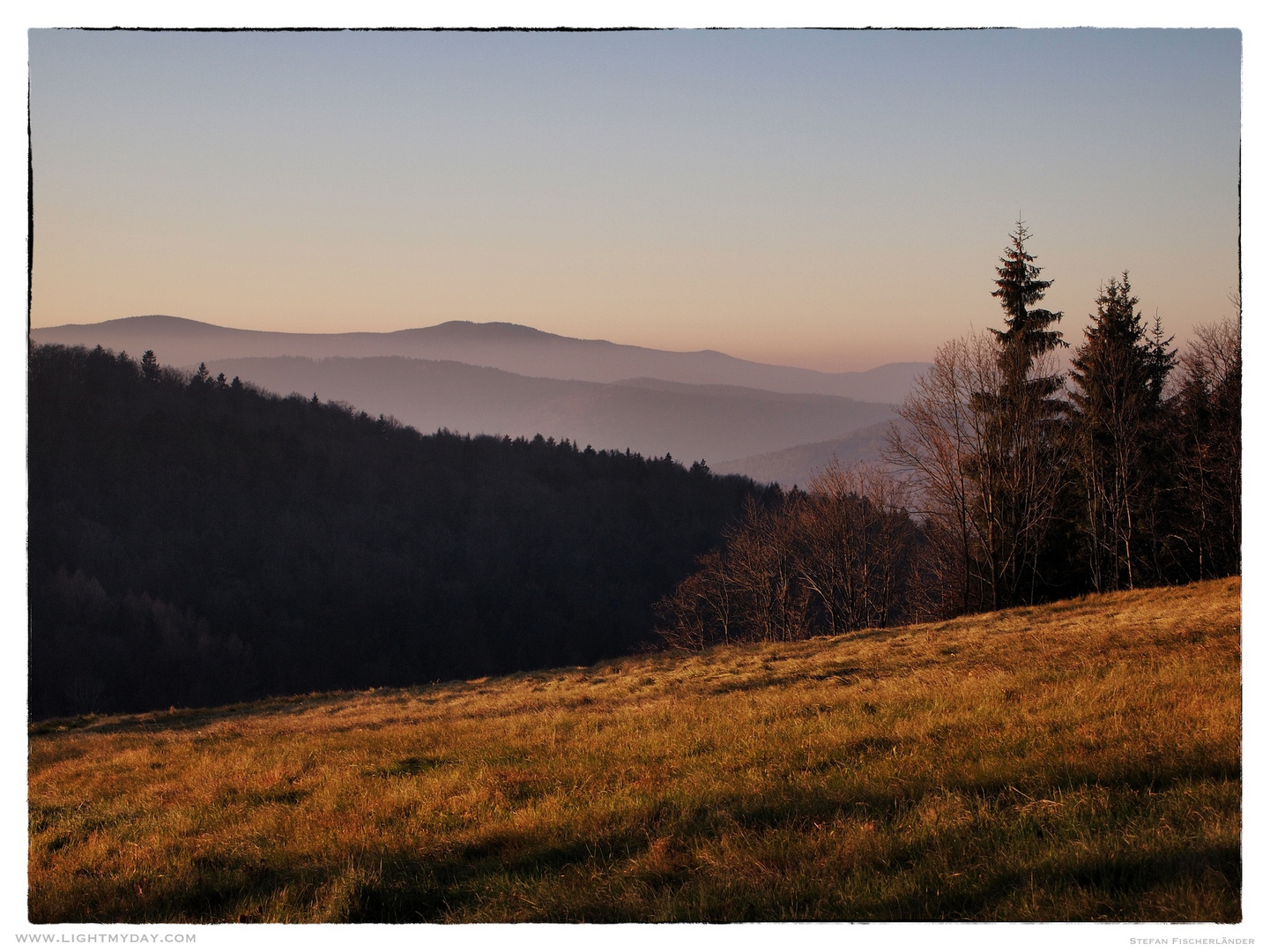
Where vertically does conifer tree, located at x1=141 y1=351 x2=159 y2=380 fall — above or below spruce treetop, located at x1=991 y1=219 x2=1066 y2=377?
above

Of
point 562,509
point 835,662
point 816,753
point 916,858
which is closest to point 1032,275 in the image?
point 835,662

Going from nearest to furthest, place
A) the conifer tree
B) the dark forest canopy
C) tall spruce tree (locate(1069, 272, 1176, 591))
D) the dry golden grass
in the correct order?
the dry golden grass
tall spruce tree (locate(1069, 272, 1176, 591))
the dark forest canopy
the conifer tree

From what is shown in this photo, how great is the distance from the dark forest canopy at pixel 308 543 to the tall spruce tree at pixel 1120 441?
90.2 meters

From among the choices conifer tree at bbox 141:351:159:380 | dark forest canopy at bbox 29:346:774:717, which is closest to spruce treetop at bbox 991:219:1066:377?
dark forest canopy at bbox 29:346:774:717

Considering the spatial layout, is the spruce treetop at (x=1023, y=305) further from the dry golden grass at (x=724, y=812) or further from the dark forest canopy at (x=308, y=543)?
the dark forest canopy at (x=308, y=543)

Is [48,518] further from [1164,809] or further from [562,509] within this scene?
[1164,809]

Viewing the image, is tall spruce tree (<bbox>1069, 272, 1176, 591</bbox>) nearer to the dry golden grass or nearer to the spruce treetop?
the spruce treetop

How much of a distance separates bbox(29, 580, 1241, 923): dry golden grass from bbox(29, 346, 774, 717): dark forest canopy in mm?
91770

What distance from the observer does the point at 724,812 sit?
22.1 ft

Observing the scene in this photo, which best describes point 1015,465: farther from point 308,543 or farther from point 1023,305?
point 308,543

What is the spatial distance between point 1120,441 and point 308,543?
409 ft

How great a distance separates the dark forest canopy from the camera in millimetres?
103250

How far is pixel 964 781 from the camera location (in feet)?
22.9

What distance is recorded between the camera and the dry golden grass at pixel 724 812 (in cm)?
515
